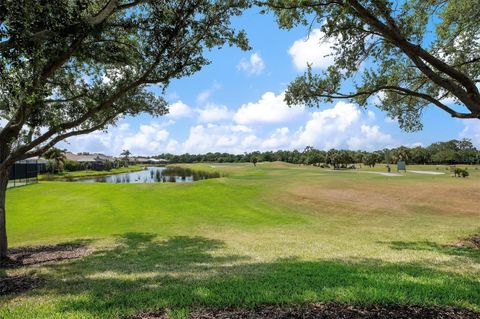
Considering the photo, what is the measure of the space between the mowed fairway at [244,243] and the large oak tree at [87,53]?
193 inches

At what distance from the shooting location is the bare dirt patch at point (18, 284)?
8109mm

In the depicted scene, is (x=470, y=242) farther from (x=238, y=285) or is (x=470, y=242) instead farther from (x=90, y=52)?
(x=90, y=52)

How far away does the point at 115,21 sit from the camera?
42.7ft

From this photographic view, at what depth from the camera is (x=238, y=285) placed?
23.0 ft

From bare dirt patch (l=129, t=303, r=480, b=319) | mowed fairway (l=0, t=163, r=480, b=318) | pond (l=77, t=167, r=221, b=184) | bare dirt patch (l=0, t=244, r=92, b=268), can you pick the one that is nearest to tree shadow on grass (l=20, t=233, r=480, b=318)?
mowed fairway (l=0, t=163, r=480, b=318)

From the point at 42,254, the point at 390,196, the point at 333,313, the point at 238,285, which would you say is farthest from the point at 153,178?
the point at 333,313

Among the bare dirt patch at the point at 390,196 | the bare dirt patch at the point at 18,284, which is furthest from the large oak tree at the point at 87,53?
the bare dirt patch at the point at 390,196

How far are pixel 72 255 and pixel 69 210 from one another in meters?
17.2

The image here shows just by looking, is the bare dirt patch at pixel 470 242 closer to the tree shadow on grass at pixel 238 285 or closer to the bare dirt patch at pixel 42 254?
the tree shadow on grass at pixel 238 285

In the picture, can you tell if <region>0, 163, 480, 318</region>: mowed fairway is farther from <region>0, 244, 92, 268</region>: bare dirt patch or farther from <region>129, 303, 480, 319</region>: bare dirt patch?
<region>0, 244, 92, 268</region>: bare dirt patch

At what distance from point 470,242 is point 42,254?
18.0 meters

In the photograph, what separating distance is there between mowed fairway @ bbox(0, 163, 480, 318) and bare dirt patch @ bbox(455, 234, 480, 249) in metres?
0.48

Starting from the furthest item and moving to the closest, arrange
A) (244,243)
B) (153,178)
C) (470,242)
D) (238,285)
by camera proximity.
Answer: (153,178) < (244,243) < (470,242) < (238,285)

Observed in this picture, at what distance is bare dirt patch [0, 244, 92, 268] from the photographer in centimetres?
1293
